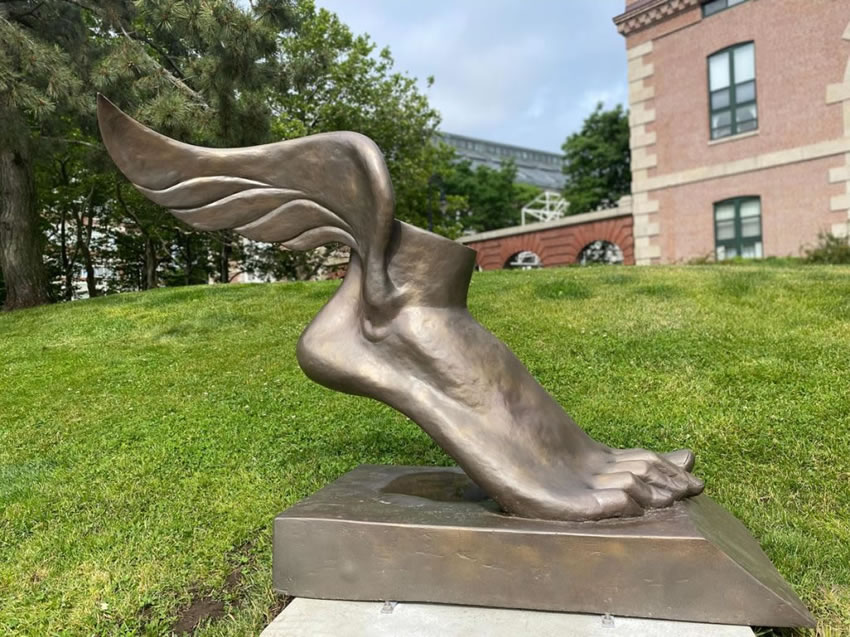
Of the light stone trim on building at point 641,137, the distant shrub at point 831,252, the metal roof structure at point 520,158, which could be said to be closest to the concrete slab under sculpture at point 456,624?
the distant shrub at point 831,252

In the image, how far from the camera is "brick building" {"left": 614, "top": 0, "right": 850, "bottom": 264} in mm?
14312

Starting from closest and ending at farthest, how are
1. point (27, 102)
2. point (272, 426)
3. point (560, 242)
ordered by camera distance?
point (272, 426) < point (27, 102) < point (560, 242)

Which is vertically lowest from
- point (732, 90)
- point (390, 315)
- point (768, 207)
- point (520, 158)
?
point (390, 315)

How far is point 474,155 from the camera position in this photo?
50.2 m

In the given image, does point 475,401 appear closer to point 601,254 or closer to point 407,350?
point 407,350

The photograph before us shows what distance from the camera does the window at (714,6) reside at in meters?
15.9

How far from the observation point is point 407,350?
2643 millimetres

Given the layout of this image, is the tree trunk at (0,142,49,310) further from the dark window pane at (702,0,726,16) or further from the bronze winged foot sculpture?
the dark window pane at (702,0,726,16)

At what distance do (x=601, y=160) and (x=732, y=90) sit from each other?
13960 mm

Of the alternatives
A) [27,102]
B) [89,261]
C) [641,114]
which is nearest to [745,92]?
[641,114]

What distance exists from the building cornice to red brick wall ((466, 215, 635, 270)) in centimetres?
512

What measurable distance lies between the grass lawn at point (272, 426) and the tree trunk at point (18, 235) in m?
2.40

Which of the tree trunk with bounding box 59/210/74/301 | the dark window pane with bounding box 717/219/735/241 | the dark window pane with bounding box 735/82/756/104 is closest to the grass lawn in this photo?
the dark window pane with bounding box 717/219/735/241

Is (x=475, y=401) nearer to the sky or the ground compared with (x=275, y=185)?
nearer to the ground
